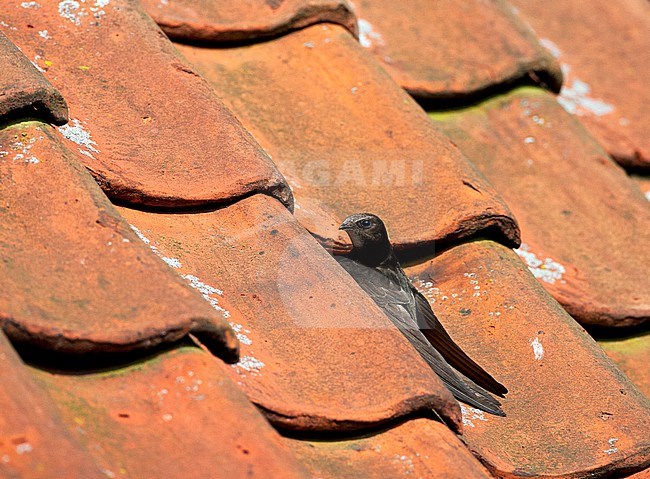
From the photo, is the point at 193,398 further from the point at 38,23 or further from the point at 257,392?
the point at 38,23

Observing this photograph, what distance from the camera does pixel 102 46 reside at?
203cm

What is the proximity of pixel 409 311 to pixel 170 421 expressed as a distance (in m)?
0.81

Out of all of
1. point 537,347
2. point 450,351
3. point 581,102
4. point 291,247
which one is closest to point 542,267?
point 537,347

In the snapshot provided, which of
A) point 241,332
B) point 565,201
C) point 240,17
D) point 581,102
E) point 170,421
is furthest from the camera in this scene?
point 581,102

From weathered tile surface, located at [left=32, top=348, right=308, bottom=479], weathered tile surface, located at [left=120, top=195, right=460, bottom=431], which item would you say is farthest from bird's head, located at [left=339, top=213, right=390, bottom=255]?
weathered tile surface, located at [left=32, top=348, right=308, bottom=479]

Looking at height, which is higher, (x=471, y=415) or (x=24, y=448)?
(x=24, y=448)

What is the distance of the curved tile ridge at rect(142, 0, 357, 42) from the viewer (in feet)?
7.82

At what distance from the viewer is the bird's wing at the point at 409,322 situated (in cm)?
185

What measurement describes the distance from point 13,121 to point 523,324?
46.0 inches

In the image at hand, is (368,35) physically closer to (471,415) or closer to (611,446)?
(471,415)

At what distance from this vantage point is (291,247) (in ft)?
5.73

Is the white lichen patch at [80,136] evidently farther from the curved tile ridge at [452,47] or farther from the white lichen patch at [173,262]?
the curved tile ridge at [452,47]

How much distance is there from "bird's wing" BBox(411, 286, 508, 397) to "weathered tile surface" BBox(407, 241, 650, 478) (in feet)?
0.09

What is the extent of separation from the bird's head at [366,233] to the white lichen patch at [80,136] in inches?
22.9
